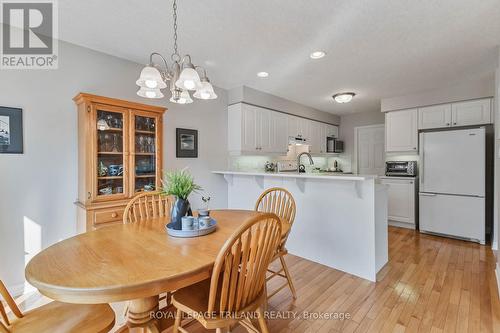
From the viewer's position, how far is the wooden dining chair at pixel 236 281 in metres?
1.11

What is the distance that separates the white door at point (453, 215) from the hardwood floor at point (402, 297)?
0.51 meters

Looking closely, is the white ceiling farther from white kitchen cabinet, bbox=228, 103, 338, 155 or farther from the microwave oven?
the microwave oven

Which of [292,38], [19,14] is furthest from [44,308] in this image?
[292,38]

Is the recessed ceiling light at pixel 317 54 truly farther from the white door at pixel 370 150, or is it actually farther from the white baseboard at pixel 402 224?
the white door at pixel 370 150

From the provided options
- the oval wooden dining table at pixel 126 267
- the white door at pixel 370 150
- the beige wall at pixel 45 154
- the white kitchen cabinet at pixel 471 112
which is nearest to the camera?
the oval wooden dining table at pixel 126 267

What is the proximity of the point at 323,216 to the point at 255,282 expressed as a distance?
70.3 inches

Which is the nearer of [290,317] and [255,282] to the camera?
[255,282]

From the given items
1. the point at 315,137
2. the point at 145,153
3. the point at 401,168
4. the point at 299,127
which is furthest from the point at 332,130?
the point at 145,153

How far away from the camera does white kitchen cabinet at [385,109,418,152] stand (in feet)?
13.8

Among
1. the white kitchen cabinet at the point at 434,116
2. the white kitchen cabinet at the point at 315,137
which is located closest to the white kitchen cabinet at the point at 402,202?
the white kitchen cabinet at the point at 434,116

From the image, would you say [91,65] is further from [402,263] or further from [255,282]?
[402,263]

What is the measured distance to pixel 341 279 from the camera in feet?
8.06

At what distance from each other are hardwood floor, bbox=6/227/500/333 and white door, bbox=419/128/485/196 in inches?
39.6

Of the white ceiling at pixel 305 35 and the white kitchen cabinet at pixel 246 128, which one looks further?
the white kitchen cabinet at pixel 246 128
